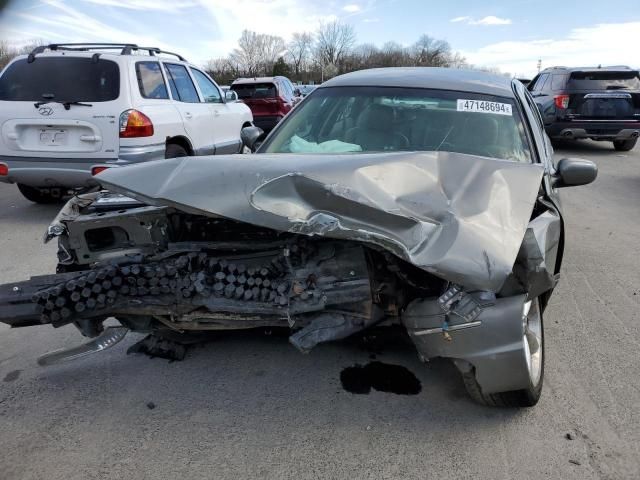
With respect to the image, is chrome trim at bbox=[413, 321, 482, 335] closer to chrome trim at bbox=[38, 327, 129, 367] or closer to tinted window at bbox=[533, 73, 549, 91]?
chrome trim at bbox=[38, 327, 129, 367]

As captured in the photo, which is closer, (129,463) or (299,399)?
(129,463)

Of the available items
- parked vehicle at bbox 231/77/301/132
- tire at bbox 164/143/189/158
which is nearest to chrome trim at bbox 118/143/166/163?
tire at bbox 164/143/189/158

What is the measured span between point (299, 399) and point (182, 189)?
1.32 metres

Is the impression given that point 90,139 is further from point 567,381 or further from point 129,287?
point 567,381

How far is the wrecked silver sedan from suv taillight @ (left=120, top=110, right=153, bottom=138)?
3.09 meters

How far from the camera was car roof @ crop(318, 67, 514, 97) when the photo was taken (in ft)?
12.4

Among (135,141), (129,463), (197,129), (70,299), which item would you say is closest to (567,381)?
(129,463)

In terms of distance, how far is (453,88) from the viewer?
12.3 feet

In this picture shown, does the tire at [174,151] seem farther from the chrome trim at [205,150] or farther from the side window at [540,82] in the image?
the side window at [540,82]

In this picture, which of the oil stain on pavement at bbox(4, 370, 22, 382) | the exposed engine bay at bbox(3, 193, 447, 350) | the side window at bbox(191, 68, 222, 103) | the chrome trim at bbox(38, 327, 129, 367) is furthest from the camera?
the side window at bbox(191, 68, 222, 103)

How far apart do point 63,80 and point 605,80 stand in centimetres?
1119

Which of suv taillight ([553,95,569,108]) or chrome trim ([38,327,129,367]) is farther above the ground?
chrome trim ([38,327,129,367])

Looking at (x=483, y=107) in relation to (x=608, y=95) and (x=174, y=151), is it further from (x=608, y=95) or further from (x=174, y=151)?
(x=608, y=95)

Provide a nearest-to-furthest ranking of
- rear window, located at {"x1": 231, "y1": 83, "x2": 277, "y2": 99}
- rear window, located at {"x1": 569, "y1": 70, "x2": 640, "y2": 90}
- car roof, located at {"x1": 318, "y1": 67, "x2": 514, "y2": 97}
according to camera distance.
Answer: car roof, located at {"x1": 318, "y1": 67, "x2": 514, "y2": 97} → rear window, located at {"x1": 569, "y1": 70, "x2": 640, "y2": 90} → rear window, located at {"x1": 231, "y1": 83, "x2": 277, "y2": 99}
